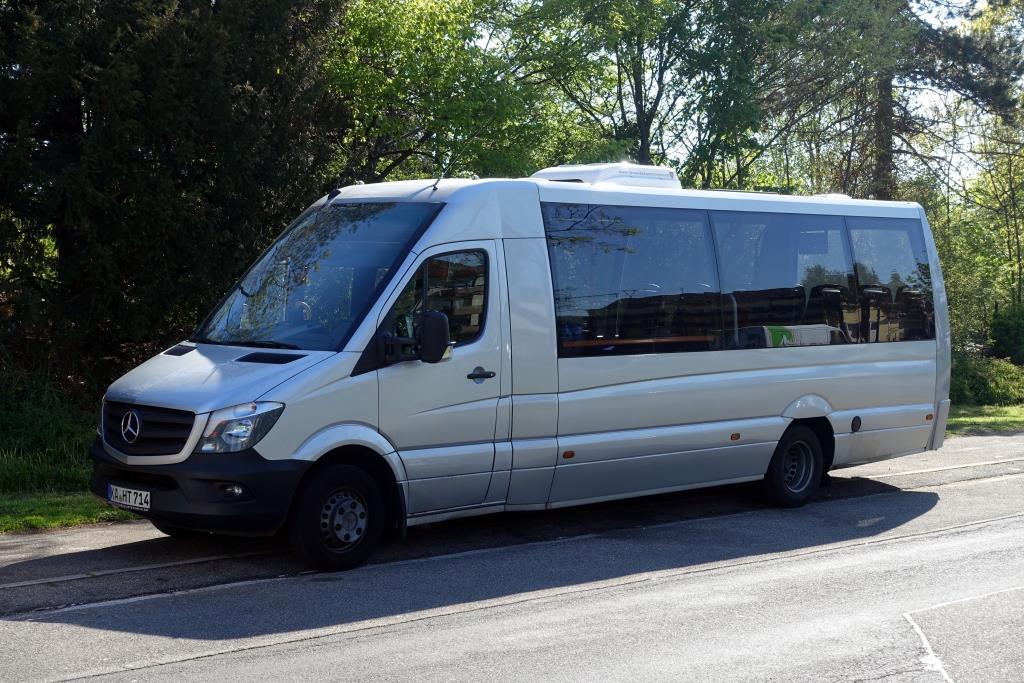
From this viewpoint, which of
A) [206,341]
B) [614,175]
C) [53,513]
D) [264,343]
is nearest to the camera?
[264,343]

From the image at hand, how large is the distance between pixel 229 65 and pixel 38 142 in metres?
2.62

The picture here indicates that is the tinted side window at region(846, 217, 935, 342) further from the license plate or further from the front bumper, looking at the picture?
the license plate

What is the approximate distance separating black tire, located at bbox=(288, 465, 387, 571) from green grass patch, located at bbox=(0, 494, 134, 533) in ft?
9.07

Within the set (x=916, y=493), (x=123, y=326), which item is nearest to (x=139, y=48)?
(x=123, y=326)

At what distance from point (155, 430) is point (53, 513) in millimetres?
2820

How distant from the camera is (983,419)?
23.1 m

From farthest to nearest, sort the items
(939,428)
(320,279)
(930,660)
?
(939,428)
(320,279)
(930,660)

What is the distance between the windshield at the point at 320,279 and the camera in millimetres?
8961

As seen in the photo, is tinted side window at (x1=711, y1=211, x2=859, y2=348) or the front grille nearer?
the front grille

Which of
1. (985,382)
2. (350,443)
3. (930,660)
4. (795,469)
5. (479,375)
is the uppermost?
(479,375)

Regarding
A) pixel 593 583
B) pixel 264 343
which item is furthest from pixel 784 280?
pixel 264 343

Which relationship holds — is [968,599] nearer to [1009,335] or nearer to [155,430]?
[155,430]

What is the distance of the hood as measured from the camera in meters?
8.29

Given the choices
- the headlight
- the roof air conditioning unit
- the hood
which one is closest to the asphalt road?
the headlight
